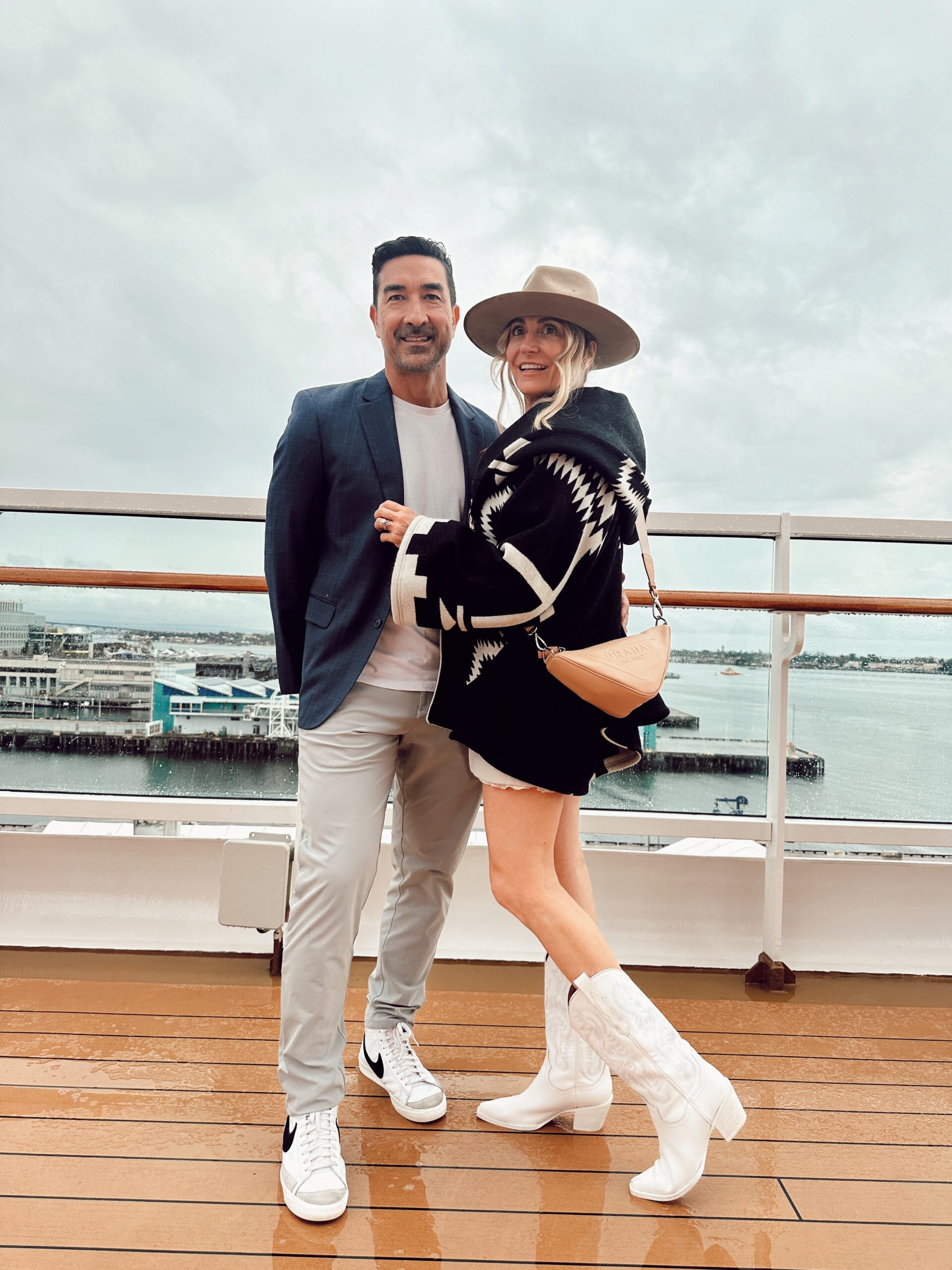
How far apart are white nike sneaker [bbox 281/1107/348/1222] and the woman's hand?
2.80 ft

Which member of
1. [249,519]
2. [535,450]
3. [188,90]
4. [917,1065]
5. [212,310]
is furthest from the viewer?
[212,310]

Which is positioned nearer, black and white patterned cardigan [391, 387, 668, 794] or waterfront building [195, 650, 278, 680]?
black and white patterned cardigan [391, 387, 668, 794]

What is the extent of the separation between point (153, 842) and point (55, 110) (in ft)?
209

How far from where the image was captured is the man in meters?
1.25

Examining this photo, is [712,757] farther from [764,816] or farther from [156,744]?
[156,744]

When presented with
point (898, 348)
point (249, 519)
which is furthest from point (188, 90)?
point (249, 519)

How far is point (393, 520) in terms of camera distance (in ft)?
4.05

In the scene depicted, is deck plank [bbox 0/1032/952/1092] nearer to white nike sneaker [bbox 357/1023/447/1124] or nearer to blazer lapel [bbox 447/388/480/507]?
white nike sneaker [bbox 357/1023/447/1124]

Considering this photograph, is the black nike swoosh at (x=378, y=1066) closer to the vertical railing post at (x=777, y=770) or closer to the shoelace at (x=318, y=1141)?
the shoelace at (x=318, y=1141)

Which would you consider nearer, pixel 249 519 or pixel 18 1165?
pixel 18 1165

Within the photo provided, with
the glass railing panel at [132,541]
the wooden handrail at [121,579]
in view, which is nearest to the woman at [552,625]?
the wooden handrail at [121,579]

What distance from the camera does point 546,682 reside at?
1.21m

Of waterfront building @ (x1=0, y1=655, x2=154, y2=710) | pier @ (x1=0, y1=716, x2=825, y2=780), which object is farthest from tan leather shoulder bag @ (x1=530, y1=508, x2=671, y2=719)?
waterfront building @ (x1=0, y1=655, x2=154, y2=710)

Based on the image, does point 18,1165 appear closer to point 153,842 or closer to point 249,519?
point 153,842
